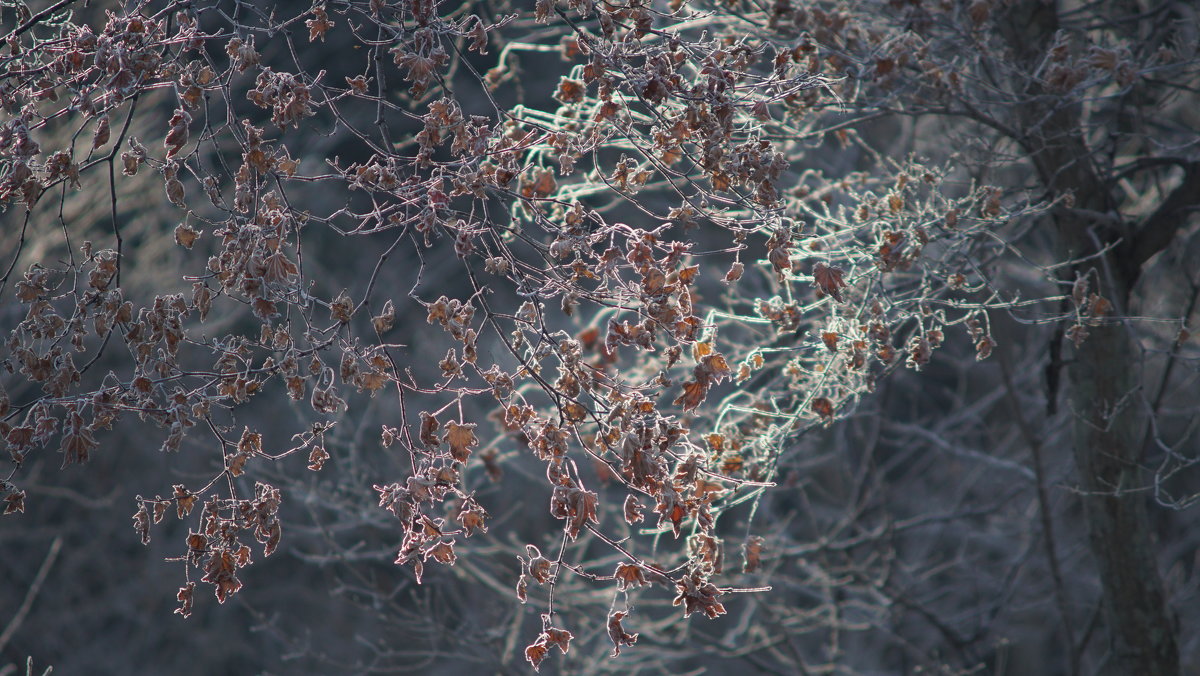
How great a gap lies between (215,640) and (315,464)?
8540 mm

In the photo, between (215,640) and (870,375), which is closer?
(870,375)

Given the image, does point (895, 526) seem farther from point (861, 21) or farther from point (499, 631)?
point (861, 21)

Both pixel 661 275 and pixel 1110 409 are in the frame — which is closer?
pixel 661 275

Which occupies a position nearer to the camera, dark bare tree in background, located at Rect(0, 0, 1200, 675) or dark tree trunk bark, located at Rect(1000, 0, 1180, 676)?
dark bare tree in background, located at Rect(0, 0, 1200, 675)

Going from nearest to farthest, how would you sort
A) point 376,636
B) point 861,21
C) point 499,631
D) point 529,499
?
point 861,21 < point 499,631 < point 529,499 < point 376,636

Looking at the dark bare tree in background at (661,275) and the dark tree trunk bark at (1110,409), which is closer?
the dark bare tree in background at (661,275)

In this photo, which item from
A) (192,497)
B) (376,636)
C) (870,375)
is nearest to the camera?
(192,497)

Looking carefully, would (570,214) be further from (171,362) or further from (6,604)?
(6,604)

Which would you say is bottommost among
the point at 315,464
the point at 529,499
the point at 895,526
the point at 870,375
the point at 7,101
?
the point at 529,499

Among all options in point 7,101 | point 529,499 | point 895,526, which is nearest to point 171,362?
point 7,101

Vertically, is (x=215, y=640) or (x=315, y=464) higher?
(x=315, y=464)

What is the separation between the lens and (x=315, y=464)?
2840mm

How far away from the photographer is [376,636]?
1077 cm

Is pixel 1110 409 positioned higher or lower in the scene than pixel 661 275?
lower
